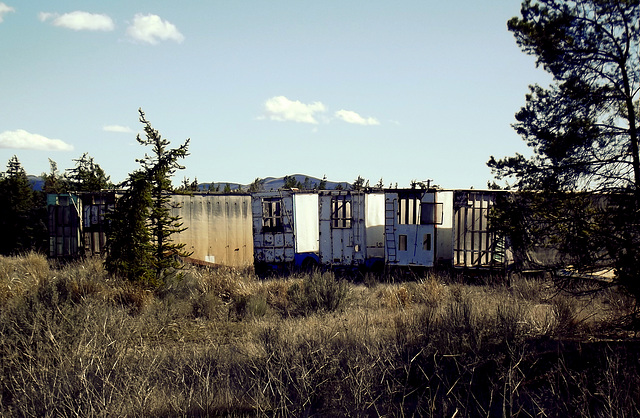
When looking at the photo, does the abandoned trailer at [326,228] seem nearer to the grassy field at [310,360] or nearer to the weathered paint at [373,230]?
the weathered paint at [373,230]

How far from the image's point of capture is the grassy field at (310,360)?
192 inches

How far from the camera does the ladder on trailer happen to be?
50.5 feet

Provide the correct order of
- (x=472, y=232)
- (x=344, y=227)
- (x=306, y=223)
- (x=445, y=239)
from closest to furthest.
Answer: (x=472, y=232)
(x=445, y=239)
(x=344, y=227)
(x=306, y=223)

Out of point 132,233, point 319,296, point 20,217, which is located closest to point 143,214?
point 132,233

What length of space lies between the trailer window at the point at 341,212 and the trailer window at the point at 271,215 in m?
1.80

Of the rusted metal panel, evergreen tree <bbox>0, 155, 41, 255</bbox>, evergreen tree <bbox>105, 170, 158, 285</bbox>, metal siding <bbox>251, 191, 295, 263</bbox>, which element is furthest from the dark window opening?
evergreen tree <bbox>0, 155, 41, 255</bbox>

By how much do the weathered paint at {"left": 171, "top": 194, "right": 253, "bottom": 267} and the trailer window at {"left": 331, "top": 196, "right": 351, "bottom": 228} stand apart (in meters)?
4.00

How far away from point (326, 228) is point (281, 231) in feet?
4.99

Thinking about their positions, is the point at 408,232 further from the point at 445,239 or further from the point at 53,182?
the point at 53,182

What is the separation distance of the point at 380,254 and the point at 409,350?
10628 mm

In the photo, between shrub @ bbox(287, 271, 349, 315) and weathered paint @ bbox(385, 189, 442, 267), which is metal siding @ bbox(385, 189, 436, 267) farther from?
shrub @ bbox(287, 271, 349, 315)

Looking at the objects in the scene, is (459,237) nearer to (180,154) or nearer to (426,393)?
(180,154)

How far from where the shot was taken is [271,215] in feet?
55.6

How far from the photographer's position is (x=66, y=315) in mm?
7020
